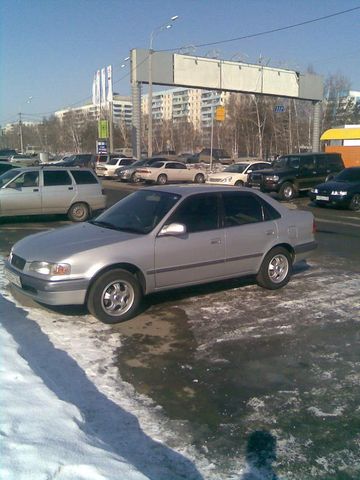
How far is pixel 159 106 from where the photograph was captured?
164 meters

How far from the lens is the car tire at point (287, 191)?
19125 millimetres

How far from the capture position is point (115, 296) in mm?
5262

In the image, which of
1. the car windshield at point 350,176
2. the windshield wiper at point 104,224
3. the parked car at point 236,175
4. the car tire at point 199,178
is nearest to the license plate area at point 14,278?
the windshield wiper at point 104,224

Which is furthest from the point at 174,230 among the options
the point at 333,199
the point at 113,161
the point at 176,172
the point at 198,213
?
the point at 113,161

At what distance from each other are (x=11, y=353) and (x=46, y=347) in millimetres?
478

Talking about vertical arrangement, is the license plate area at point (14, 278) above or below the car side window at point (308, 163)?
below

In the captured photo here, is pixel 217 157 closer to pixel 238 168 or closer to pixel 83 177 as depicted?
pixel 238 168

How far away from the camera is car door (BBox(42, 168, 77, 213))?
41.7 feet

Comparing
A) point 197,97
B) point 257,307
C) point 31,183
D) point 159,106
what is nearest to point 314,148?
point 31,183

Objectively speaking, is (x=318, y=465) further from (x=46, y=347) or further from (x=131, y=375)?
(x=46, y=347)

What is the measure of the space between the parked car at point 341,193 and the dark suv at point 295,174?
2040 mm

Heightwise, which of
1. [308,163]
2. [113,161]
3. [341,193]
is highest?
[113,161]

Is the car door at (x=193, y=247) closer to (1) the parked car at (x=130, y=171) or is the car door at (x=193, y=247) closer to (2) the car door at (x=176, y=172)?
(2) the car door at (x=176, y=172)

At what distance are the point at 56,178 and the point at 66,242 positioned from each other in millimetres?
8019
